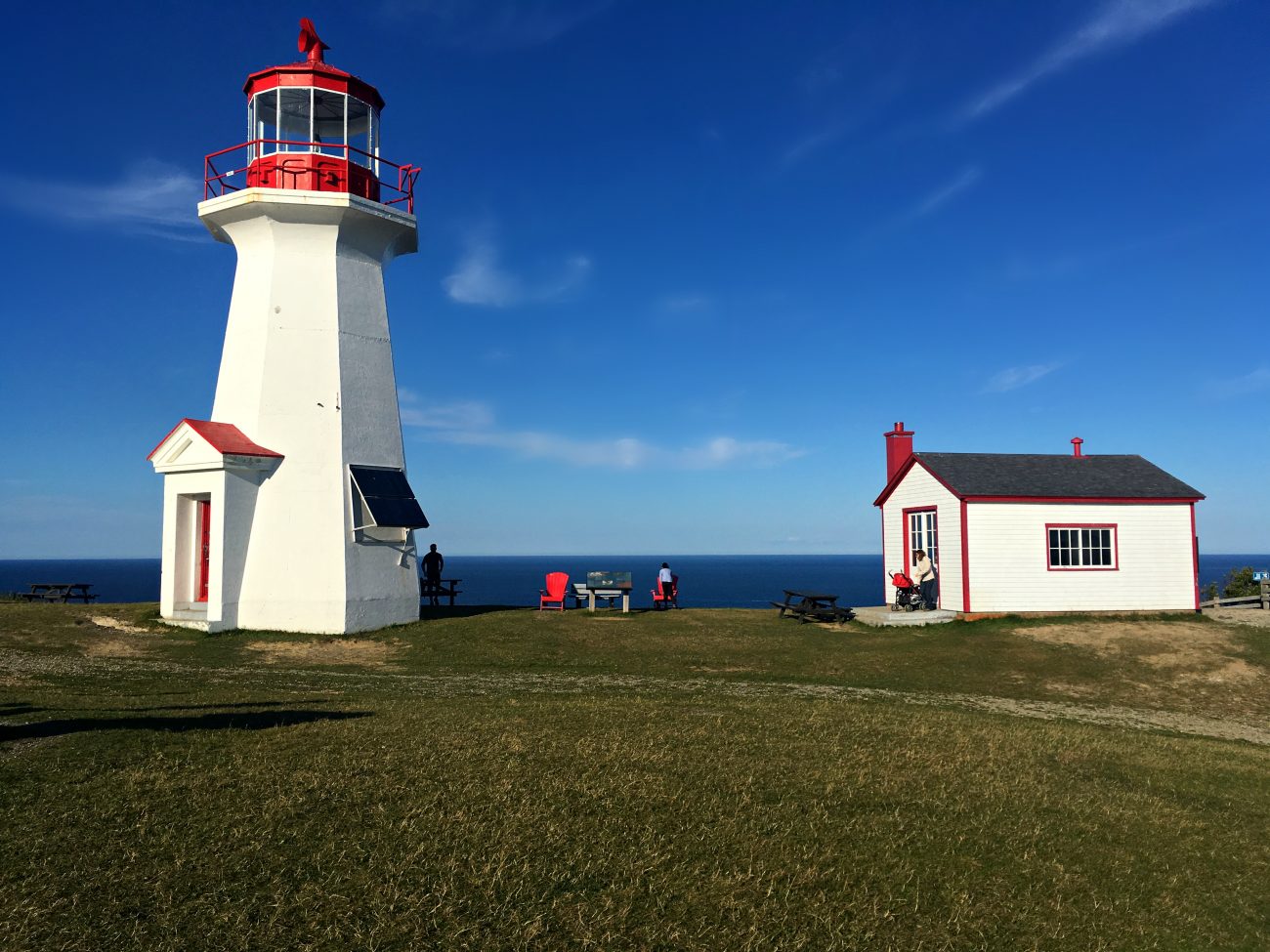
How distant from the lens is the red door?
2267 cm

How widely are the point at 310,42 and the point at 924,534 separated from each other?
20.7 metres

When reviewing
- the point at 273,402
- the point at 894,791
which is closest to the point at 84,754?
the point at 894,791

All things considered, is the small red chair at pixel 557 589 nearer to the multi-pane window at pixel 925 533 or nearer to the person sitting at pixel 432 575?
the person sitting at pixel 432 575

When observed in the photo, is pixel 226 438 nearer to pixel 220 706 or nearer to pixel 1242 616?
pixel 220 706

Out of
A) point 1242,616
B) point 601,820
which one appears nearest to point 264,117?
point 601,820

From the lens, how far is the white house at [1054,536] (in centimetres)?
2462

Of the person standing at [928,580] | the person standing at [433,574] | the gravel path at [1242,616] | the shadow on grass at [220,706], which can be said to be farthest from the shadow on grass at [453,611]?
the gravel path at [1242,616]

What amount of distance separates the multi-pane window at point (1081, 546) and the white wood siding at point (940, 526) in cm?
264

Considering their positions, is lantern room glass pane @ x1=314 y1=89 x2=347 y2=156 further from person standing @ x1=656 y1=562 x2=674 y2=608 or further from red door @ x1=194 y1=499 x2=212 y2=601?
person standing @ x1=656 y1=562 x2=674 y2=608

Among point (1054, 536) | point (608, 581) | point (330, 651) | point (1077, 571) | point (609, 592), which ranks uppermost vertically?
point (1054, 536)

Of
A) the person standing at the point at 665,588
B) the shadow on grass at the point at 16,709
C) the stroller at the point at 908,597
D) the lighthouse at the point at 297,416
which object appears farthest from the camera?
the person standing at the point at 665,588

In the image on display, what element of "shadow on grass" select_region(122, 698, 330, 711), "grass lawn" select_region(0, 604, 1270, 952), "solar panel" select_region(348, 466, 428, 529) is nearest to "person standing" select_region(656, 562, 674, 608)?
"solar panel" select_region(348, 466, 428, 529)

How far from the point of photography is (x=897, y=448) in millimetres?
28953

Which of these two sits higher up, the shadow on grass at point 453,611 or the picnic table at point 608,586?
the picnic table at point 608,586
